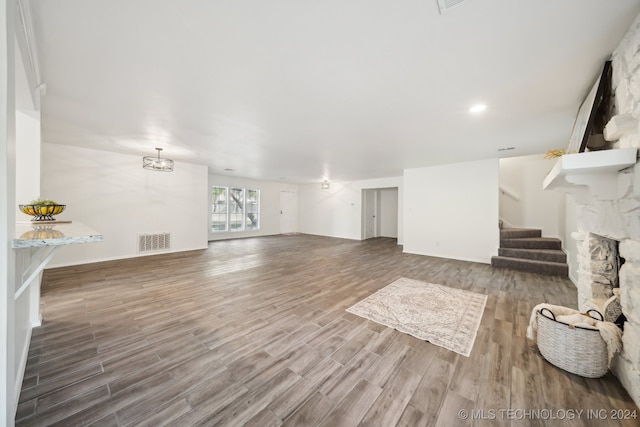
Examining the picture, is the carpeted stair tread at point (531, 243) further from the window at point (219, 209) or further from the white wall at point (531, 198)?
the window at point (219, 209)

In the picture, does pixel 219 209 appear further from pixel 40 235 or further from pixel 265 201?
pixel 40 235

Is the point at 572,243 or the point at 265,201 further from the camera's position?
the point at 265,201

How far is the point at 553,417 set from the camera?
1383mm

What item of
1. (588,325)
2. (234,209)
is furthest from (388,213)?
(588,325)

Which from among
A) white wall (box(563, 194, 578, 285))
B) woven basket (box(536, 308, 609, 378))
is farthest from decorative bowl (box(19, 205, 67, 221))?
white wall (box(563, 194, 578, 285))

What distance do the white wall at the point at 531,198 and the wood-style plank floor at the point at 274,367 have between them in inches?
113

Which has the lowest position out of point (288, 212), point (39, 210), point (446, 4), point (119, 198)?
point (39, 210)

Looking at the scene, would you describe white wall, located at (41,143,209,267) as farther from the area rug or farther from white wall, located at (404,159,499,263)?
white wall, located at (404,159,499,263)

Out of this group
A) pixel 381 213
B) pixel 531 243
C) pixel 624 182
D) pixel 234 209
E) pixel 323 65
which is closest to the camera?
pixel 624 182

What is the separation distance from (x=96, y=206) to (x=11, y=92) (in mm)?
5208

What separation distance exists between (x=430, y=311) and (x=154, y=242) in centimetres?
644

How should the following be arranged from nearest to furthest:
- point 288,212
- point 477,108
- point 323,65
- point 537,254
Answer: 1. point 323,65
2. point 477,108
3. point 537,254
4. point 288,212

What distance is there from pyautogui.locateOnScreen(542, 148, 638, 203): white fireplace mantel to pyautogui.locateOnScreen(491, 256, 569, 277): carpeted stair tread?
3.13 m

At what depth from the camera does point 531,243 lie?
195 inches
